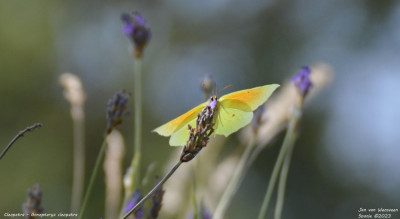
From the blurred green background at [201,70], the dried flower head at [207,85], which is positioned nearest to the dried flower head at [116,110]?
the dried flower head at [207,85]

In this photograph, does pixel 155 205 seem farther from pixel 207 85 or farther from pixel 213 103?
pixel 207 85

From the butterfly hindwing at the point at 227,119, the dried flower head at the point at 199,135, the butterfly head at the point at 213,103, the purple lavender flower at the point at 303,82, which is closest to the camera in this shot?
the dried flower head at the point at 199,135

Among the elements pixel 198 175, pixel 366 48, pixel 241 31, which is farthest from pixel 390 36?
pixel 198 175

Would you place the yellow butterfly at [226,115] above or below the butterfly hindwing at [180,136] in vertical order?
above

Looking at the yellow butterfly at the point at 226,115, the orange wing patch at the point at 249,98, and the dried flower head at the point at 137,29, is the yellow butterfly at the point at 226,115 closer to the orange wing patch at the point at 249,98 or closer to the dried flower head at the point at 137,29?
the orange wing patch at the point at 249,98

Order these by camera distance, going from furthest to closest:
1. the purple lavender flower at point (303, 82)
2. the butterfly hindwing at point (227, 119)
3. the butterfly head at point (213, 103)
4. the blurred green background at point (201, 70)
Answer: the blurred green background at point (201, 70)
the purple lavender flower at point (303, 82)
the butterfly hindwing at point (227, 119)
the butterfly head at point (213, 103)

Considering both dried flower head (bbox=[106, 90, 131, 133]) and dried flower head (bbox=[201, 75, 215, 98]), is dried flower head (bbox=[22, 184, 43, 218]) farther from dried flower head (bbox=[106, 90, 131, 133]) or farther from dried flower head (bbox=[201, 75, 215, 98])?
dried flower head (bbox=[201, 75, 215, 98])

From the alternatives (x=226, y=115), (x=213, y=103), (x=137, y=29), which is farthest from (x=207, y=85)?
Result: (x=213, y=103)
